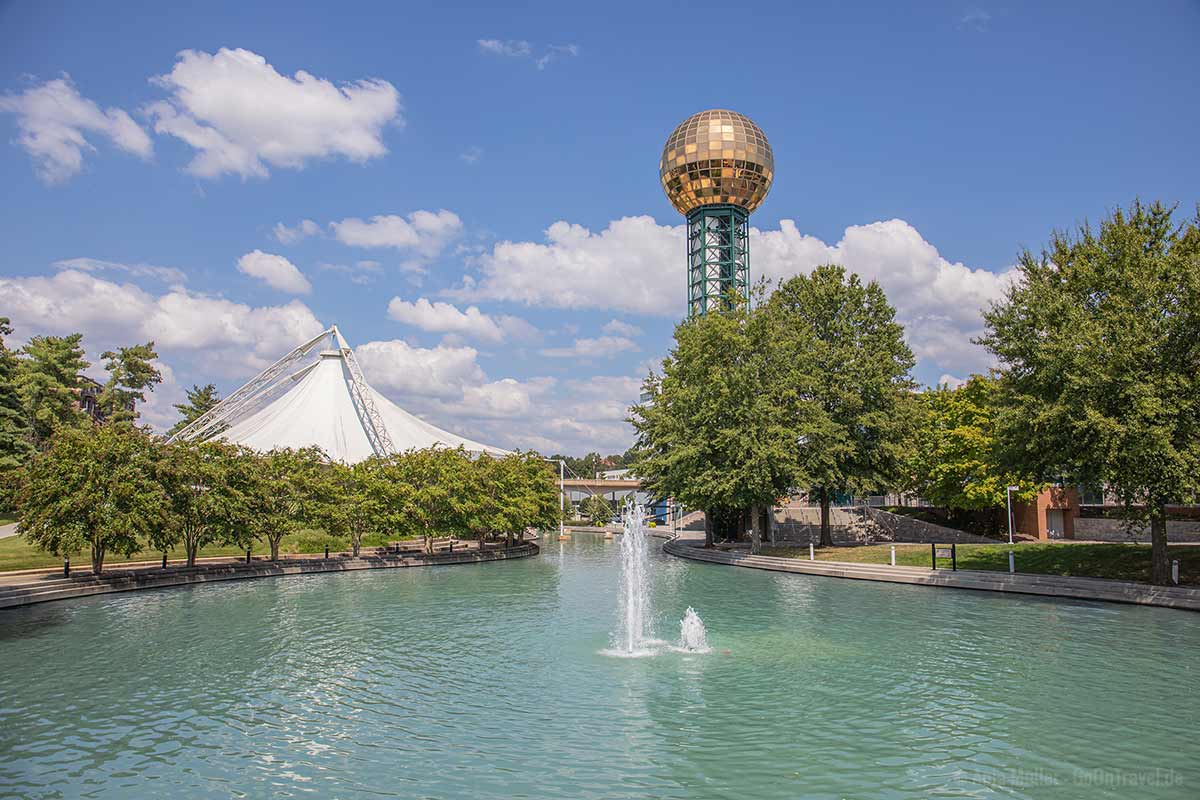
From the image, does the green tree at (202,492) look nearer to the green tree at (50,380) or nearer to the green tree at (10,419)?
the green tree at (10,419)

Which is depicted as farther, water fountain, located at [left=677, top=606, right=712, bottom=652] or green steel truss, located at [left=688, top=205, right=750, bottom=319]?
green steel truss, located at [left=688, top=205, right=750, bottom=319]

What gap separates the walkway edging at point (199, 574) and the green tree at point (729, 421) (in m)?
13.4

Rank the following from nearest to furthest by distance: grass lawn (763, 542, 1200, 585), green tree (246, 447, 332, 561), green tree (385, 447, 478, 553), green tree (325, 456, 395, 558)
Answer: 1. grass lawn (763, 542, 1200, 585)
2. green tree (246, 447, 332, 561)
3. green tree (325, 456, 395, 558)
4. green tree (385, 447, 478, 553)

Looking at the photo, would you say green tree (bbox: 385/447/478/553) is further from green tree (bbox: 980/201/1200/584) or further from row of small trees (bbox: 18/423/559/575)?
green tree (bbox: 980/201/1200/584)

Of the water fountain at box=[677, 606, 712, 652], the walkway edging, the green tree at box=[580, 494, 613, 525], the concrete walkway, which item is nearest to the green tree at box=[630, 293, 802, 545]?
the concrete walkway

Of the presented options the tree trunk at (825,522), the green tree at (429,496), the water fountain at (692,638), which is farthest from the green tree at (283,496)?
the tree trunk at (825,522)

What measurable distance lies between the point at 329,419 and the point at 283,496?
1290 inches

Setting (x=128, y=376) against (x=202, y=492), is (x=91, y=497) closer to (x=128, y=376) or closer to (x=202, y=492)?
(x=202, y=492)

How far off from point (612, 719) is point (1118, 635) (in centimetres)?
1408

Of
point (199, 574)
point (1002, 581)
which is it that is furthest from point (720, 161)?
point (199, 574)

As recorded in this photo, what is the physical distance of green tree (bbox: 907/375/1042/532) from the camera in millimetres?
42594

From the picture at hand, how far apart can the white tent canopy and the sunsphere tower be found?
29412 mm

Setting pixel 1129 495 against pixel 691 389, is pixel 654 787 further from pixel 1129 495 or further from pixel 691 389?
pixel 691 389

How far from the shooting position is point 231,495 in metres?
33.4
